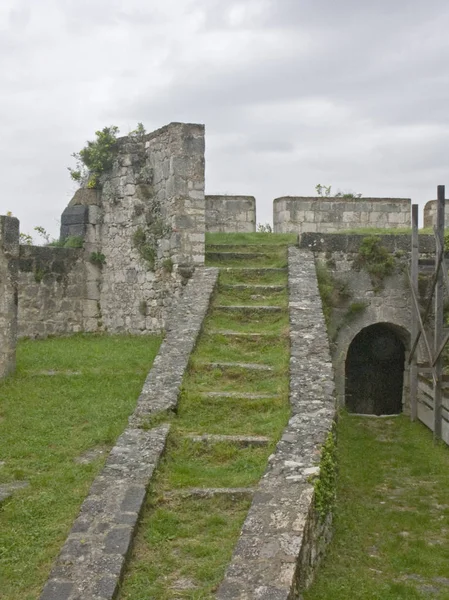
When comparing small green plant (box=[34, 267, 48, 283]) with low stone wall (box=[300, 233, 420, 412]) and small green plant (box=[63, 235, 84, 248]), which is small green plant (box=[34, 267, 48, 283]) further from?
low stone wall (box=[300, 233, 420, 412])

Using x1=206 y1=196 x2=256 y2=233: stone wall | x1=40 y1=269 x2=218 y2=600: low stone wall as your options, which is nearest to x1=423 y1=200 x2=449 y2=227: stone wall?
x1=206 y1=196 x2=256 y2=233: stone wall

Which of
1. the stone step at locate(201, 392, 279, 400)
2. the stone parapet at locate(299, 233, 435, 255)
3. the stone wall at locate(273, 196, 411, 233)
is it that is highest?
the stone wall at locate(273, 196, 411, 233)

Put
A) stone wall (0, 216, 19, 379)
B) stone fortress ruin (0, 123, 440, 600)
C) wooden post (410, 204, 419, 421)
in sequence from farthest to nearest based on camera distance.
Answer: wooden post (410, 204, 419, 421) → stone fortress ruin (0, 123, 440, 600) → stone wall (0, 216, 19, 379)

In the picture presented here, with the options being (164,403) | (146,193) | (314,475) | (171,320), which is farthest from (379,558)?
(146,193)

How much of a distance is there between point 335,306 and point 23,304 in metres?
5.91

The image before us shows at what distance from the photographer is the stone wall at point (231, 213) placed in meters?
17.6

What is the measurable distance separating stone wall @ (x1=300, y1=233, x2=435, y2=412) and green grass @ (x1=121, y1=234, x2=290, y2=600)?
10.0 ft

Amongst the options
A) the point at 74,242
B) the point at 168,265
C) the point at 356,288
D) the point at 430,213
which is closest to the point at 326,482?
the point at 168,265

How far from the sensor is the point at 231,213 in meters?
17.6

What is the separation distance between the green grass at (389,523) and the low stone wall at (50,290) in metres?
6.12

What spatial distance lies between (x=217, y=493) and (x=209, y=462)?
72 cm

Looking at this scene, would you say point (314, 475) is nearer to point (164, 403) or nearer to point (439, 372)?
point (164, 403)

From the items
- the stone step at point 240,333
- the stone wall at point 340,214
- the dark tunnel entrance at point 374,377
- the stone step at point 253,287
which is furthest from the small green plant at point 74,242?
the dark tunnel entrance at point 374,377

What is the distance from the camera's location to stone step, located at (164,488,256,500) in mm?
Result: 6824
